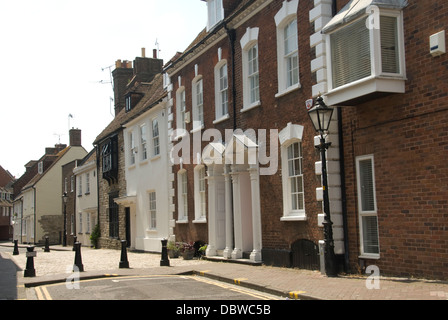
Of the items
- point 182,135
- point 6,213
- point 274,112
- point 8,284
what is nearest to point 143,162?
point 182,135

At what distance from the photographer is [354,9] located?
35.8ft

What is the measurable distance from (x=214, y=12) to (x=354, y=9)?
886cm

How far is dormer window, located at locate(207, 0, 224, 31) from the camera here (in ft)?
60.3

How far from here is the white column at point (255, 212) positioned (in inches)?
593

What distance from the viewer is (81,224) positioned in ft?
128

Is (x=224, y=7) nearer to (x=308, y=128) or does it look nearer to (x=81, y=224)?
(x=308, y=128)

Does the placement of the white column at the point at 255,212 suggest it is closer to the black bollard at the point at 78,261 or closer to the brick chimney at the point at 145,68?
the black bollard at the point at 78,261

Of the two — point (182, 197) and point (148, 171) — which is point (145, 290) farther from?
point (148, 171)

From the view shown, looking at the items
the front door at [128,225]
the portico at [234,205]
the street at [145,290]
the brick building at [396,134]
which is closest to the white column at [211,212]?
the portico at [234,205]

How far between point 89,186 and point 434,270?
1201 inches

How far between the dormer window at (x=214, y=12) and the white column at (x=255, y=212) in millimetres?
6202

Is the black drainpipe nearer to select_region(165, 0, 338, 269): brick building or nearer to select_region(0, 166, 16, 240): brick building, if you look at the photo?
select_region(165, 0, 338, 269): brick building

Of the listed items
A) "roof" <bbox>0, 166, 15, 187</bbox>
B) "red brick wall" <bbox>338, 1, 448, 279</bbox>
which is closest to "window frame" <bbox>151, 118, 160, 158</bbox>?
"red brick wall" <bbox>338, 1, 448, 279</bbox>

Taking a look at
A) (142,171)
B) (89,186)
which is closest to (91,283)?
(142,171)
